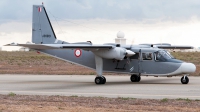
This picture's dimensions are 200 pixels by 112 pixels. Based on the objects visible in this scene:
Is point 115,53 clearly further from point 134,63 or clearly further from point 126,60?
point 134,63

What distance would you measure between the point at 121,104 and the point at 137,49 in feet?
37.8

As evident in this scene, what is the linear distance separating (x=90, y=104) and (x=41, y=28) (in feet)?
50.0

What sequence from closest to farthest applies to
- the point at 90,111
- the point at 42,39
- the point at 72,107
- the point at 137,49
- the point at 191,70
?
the point at 90,111
the point at 72,107
the point at 191,70
the point at 137,49
the point at 42,39

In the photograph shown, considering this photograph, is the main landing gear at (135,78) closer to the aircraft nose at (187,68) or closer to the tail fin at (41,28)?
the aircraft nose at (187,68)

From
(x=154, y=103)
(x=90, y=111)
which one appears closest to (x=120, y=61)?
(x=154, y=103)

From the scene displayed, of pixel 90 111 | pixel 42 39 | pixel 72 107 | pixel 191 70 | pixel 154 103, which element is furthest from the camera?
pixel 42 39

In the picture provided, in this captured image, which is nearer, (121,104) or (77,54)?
(121,104)

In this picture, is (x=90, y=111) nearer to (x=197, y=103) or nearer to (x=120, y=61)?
(x=197, y=103)

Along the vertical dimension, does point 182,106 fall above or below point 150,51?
below

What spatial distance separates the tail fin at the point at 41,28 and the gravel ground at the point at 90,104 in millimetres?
12354

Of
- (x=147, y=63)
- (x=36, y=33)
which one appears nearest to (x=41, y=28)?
(x=36, y=33)

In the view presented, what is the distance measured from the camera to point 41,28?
100ft

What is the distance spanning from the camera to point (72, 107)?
15.4 m

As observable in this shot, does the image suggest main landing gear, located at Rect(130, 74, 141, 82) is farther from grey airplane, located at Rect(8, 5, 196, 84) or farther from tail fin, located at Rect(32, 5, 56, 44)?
tail fin, located at Rect(32, 5, 56, 44)
